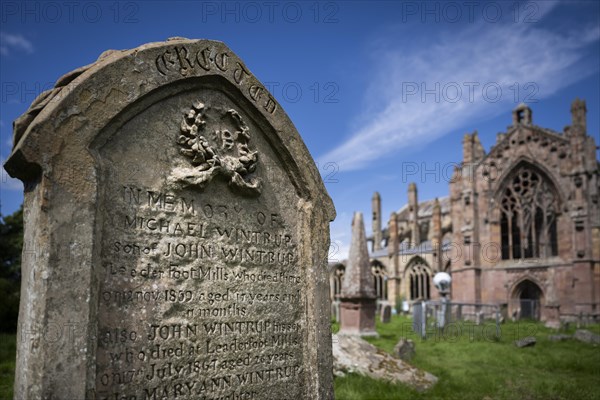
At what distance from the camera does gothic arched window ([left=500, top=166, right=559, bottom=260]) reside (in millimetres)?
29031

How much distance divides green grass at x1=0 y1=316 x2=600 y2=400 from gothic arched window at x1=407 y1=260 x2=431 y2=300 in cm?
2571

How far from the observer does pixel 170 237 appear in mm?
3443

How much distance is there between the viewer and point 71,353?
2836 millimetres

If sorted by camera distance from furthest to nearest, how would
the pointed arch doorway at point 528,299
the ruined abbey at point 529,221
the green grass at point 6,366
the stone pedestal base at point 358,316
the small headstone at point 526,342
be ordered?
1. the pointed arch doorway at point 528,299
2. the ruined abbey at point 529,221
3. the stone pedestal base at point 358,316
4. the small headstone at point 526,342
5. the green grass at point 6,366

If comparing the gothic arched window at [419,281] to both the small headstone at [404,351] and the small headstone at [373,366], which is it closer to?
the small headstone at [404,351]

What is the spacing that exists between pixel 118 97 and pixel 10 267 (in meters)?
18.6

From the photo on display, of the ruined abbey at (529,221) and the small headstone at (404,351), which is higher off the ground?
the ruined abbey at (529,221)

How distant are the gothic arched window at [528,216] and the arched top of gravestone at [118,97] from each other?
29.2 metres

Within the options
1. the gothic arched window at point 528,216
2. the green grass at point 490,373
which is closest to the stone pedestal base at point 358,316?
the green grass at point 490,373

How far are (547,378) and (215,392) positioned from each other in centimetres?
776

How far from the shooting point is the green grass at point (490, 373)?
23.8ft

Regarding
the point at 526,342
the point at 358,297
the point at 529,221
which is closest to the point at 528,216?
the point at 529,221

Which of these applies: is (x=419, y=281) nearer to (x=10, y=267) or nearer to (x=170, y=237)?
(x=10, y=267)

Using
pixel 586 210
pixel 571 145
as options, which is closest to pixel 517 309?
pixel 586 210
